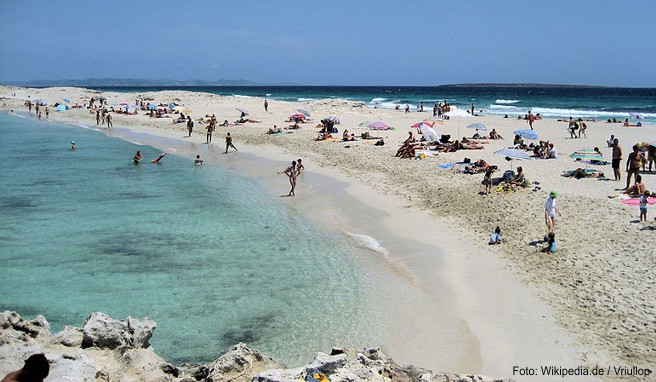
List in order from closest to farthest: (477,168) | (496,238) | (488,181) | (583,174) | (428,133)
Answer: (496,238)
(488,181)
(583,174)
(477,168)
(428,133)

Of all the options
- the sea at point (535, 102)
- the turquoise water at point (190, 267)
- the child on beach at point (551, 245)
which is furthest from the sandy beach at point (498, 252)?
the sea at point (535, 102)

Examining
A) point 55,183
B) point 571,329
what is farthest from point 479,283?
point 55,183

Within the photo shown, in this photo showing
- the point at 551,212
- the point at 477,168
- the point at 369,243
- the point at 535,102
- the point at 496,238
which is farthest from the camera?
the point at 535,102

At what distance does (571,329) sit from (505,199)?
8.03 m

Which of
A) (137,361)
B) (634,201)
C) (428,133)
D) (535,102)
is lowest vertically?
(137,361)

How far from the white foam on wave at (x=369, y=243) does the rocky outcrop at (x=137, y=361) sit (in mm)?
6251

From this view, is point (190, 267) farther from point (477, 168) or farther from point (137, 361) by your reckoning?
point (477, 168)

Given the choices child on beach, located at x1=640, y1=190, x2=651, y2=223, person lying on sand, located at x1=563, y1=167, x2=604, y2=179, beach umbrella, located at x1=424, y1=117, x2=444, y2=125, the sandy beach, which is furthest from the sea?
child on beach, located at x1=640, y1=190, x2=651, y2=223

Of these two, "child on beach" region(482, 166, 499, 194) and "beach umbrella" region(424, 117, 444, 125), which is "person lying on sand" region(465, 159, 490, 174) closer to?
"child on beach" region(482, 166, 499, 194)

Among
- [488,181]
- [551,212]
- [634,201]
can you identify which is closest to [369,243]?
[551,212]

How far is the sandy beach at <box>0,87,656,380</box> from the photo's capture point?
8047 millimetres

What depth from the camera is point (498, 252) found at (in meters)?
11.9

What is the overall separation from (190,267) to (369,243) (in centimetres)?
463

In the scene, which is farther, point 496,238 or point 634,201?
point 634,201
